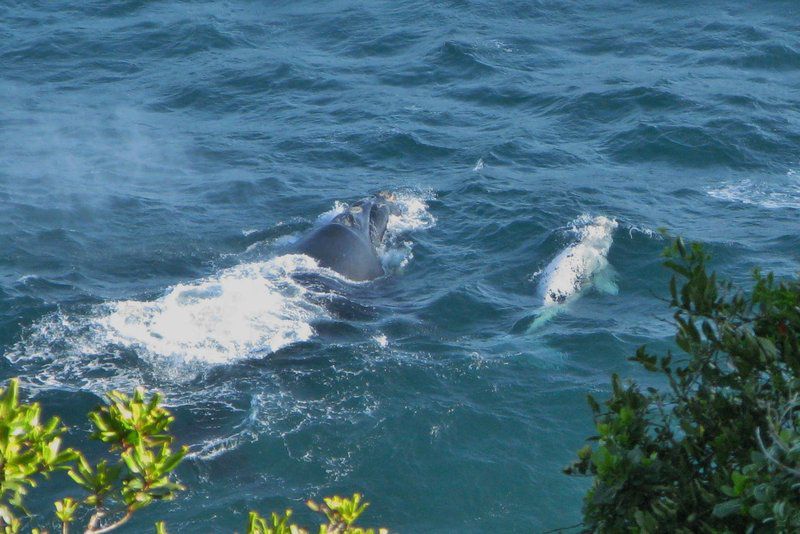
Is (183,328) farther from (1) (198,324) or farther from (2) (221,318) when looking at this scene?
(2) (221,318)

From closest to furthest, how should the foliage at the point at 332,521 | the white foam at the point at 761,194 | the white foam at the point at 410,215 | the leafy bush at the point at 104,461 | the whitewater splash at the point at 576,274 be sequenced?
1. the leafy bush at the point at 104,461
2. the foliage at the point at 332,521
3. the whitewater splash at the point at 576,274
4. the white foam at the point at 410,215
5. the white foam at the point at 761,194

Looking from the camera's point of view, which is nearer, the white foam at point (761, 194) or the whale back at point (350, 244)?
the whale back at point (350, 244)

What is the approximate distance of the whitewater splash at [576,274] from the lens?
13438 millimetres

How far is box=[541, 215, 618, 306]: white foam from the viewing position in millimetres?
13672

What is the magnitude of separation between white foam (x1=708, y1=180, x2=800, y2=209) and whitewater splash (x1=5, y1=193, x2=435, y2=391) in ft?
24.3

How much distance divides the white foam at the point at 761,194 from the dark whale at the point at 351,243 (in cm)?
609

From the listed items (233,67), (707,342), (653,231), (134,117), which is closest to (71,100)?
(134,117)

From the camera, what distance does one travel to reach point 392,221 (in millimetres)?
16141

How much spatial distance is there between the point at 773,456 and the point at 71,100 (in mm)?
21321

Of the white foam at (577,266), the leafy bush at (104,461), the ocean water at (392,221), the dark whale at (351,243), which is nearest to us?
the leafy bush at (104,461)

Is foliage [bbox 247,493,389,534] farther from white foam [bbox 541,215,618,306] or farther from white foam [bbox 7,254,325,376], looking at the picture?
white foam [bbox 541,215,618,306]

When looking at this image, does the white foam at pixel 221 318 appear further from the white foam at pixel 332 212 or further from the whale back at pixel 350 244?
the white foam at pixel 332 212

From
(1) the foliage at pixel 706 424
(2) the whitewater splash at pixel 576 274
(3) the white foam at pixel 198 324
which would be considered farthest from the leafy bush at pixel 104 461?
(2) the whitewater splash at pixel 576 274

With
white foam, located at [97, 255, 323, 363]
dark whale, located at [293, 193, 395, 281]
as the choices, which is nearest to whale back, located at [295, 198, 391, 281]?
dark whale, located at [293, 193, 395, 281]
